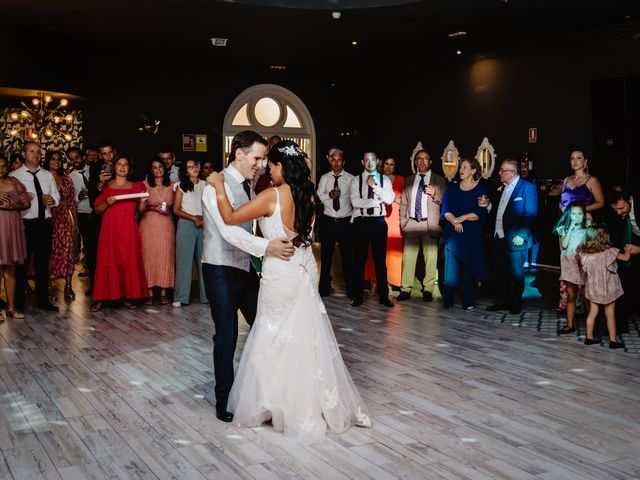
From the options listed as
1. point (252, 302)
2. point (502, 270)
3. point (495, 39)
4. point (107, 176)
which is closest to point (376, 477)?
point (252, 302)

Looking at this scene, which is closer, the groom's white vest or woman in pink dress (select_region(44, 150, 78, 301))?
the groom's white vest

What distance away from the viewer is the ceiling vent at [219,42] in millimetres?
10625

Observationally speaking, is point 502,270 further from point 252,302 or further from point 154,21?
point 154,21

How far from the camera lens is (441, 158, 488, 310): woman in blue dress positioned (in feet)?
23.6

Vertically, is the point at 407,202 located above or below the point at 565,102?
below

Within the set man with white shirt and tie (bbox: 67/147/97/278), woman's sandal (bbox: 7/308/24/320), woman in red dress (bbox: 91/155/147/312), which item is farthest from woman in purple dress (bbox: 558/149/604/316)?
woman's sandal (bbox: 7/308/24/320)

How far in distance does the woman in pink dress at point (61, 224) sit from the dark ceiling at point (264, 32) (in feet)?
6.65

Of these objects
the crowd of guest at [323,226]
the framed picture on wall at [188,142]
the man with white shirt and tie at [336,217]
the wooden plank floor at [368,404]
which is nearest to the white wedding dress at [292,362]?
the wooden plank floor at [368,404]

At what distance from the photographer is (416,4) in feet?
27.6

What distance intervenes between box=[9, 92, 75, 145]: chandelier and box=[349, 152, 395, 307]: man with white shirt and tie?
5967 mm

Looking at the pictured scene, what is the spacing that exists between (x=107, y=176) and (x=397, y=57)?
6.20 m

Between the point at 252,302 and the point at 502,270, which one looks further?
the point at 502,270

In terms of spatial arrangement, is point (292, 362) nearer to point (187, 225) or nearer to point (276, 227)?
point (276, 227)

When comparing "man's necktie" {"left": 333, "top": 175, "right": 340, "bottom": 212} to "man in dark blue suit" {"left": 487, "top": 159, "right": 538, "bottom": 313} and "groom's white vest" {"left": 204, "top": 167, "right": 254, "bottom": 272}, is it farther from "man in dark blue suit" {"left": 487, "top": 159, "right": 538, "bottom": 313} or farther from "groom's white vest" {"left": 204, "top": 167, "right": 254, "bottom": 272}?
"groom's white vest" {"left": 204, "top": 167, "right": 254, "bottom": 272}
